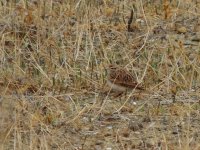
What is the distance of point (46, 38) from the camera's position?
757 cm

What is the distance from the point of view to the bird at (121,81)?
6.44 m

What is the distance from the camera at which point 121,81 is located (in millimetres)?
6488

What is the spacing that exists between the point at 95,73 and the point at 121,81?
478 millimetres

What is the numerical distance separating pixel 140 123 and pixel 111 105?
46 cm

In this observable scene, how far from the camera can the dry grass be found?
18.5 ft

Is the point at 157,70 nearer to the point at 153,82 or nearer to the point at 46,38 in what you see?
the point at 153,82

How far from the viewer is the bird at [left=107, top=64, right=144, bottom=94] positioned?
644 cm

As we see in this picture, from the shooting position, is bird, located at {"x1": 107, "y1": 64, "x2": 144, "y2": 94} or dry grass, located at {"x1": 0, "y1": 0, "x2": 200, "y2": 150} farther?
bird, located at {"x1": 107, "y1": 64, "x2": 144, "y2": 94}

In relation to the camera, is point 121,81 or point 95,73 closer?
point 121,81

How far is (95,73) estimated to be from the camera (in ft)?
22.7

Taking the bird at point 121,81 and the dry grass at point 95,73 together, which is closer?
the dry grass at point 95,73

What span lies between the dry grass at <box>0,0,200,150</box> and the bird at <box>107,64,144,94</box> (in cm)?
9

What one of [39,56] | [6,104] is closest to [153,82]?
[39,56]

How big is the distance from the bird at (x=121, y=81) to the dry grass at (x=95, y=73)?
0.29 feet
